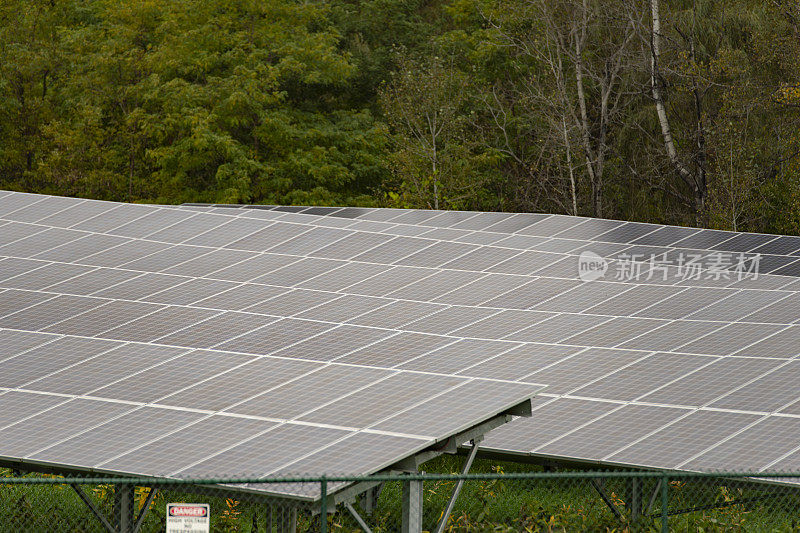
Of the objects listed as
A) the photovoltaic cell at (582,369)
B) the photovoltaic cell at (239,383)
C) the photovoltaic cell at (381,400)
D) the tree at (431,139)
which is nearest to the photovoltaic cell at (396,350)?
the photovoltaic cell at (239,383)

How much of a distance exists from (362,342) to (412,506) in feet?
18.8

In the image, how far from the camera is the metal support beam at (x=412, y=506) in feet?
34.2

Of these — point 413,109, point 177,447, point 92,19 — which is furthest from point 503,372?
point 92,19

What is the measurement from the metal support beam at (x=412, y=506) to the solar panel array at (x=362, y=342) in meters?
0.46

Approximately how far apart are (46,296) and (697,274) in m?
12.6

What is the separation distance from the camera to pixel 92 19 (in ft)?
189

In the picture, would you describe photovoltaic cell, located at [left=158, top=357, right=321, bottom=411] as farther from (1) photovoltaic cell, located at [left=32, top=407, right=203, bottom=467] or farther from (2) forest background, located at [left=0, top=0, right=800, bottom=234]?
(2) forest background, located at [left=0, top=0, right=800, bottom=234]

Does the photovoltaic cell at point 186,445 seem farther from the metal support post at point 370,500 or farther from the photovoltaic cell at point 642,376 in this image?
the photovoltaic cell at point 642,376

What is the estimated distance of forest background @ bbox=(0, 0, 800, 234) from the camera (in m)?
42.9

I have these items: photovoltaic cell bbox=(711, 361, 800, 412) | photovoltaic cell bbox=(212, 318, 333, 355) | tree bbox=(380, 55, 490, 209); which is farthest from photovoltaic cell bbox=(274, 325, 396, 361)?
tree bbox=(380, 55, 490, 209)

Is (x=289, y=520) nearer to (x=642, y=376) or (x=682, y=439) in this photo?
(x=682, y=439)

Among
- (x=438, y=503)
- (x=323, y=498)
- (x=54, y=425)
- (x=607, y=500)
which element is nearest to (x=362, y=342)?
(x=438, y=503)

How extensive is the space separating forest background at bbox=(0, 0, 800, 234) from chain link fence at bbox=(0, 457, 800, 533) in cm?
2765

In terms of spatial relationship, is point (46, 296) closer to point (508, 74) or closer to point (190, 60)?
point (190, 60)
